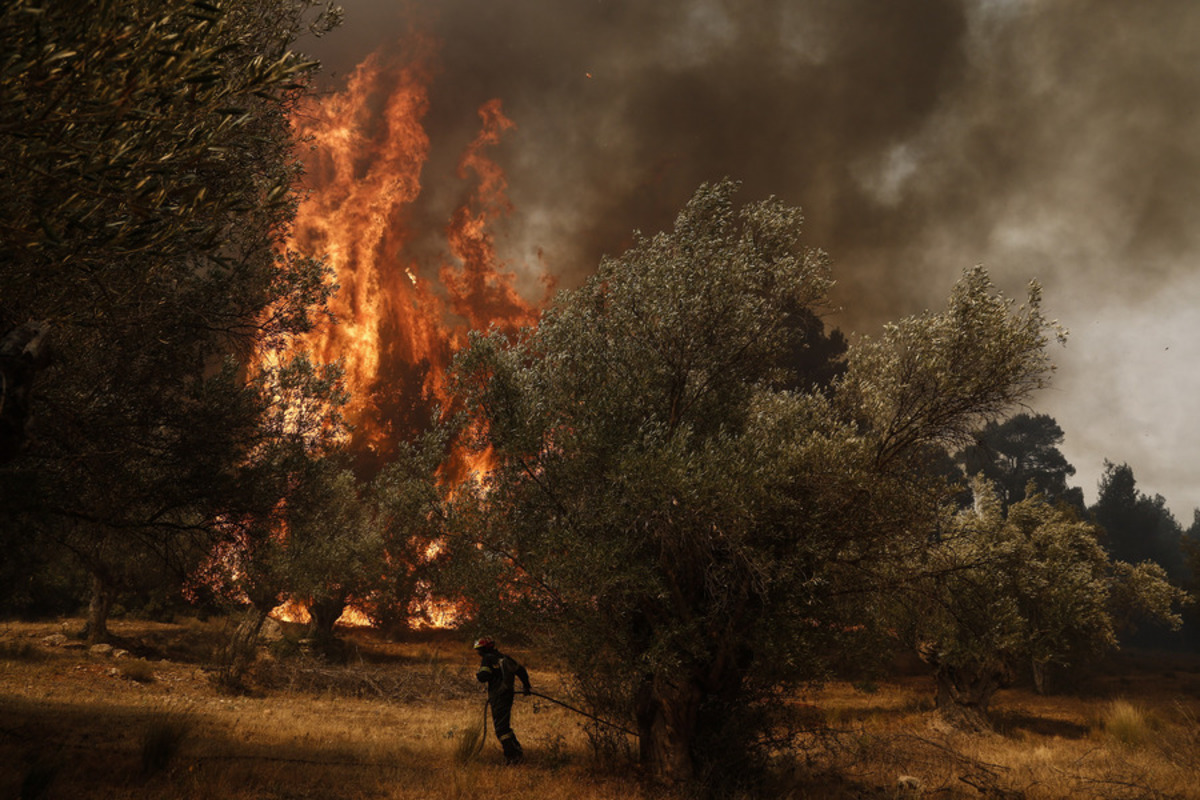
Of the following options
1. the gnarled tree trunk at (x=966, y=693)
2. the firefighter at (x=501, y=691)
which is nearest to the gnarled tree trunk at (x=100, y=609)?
the firefighter at (x=501, y=691)

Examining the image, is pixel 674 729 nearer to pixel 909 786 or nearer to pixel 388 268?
pixel 909 786

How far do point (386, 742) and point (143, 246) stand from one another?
16.6 metres

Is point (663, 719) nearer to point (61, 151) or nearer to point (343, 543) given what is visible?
point (61, 151)

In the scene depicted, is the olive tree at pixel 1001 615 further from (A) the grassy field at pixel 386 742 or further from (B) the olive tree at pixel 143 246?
(B) the olive tree at pixel 143 246

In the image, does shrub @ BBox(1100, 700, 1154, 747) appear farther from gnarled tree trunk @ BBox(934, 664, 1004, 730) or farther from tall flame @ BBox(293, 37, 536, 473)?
tall flame @ BBox(293, 37, 536, 473)

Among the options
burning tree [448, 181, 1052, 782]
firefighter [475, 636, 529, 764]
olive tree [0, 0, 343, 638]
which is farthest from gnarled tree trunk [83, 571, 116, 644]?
burning tree [448, 181, 1052, 782]

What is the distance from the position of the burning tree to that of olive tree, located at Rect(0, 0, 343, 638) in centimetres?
553

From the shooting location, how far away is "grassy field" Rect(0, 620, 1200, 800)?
12.6 metres

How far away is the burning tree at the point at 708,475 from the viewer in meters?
13.9

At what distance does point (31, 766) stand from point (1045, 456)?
13021 cm

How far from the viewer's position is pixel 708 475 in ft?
44.3

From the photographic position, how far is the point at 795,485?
14.5m

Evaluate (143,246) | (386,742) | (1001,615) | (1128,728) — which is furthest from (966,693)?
(143,246)

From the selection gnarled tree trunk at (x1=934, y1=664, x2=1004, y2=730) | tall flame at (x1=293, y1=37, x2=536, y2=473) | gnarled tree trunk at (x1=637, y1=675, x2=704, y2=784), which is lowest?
gnarled tree trunk at (x1=934, y1=664, x2=1004, y2=730)
